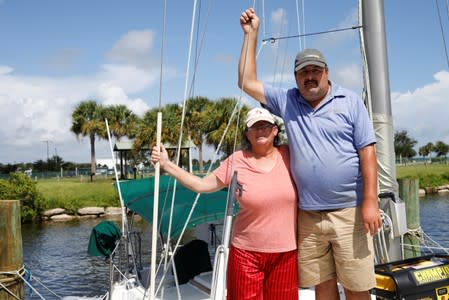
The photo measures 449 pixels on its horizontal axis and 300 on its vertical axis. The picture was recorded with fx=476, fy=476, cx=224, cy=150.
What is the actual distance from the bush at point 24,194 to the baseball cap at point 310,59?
27.4 metres

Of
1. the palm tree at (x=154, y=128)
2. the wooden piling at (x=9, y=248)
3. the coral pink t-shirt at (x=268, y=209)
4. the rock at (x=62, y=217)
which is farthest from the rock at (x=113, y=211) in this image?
the coral pink t-shirt at (x=268, y=209)

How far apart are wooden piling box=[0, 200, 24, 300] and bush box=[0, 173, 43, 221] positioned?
2262cm

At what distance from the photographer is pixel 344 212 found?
2807mm

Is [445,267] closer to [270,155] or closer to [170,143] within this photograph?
[270,155]

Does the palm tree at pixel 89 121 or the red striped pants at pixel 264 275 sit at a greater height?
the palm tree at pixel 89 121

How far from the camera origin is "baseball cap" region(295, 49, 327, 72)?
8.89ft

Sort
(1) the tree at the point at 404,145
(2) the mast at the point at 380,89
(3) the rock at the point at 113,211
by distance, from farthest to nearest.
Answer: (1) the tree at the point at 404,145 < (3) the rock at the point at 113,211 < (2) the mast at the point at 380,89

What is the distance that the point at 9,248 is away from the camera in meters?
6.27

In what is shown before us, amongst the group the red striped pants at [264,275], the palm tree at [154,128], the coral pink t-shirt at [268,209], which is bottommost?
the red striped pants at [264,275]

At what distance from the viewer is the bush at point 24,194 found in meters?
27.6

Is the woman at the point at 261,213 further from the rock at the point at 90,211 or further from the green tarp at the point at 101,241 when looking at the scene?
the rock at the point at 90,211

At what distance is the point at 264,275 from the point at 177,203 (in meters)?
2.68

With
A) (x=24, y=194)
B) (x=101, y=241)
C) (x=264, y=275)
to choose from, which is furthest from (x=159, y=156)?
(x=24, y=194)

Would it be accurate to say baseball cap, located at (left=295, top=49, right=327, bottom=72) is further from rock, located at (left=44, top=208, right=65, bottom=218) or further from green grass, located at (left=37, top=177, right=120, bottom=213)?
rock, located at (left=44, top=208, right=65, bottom=218)
